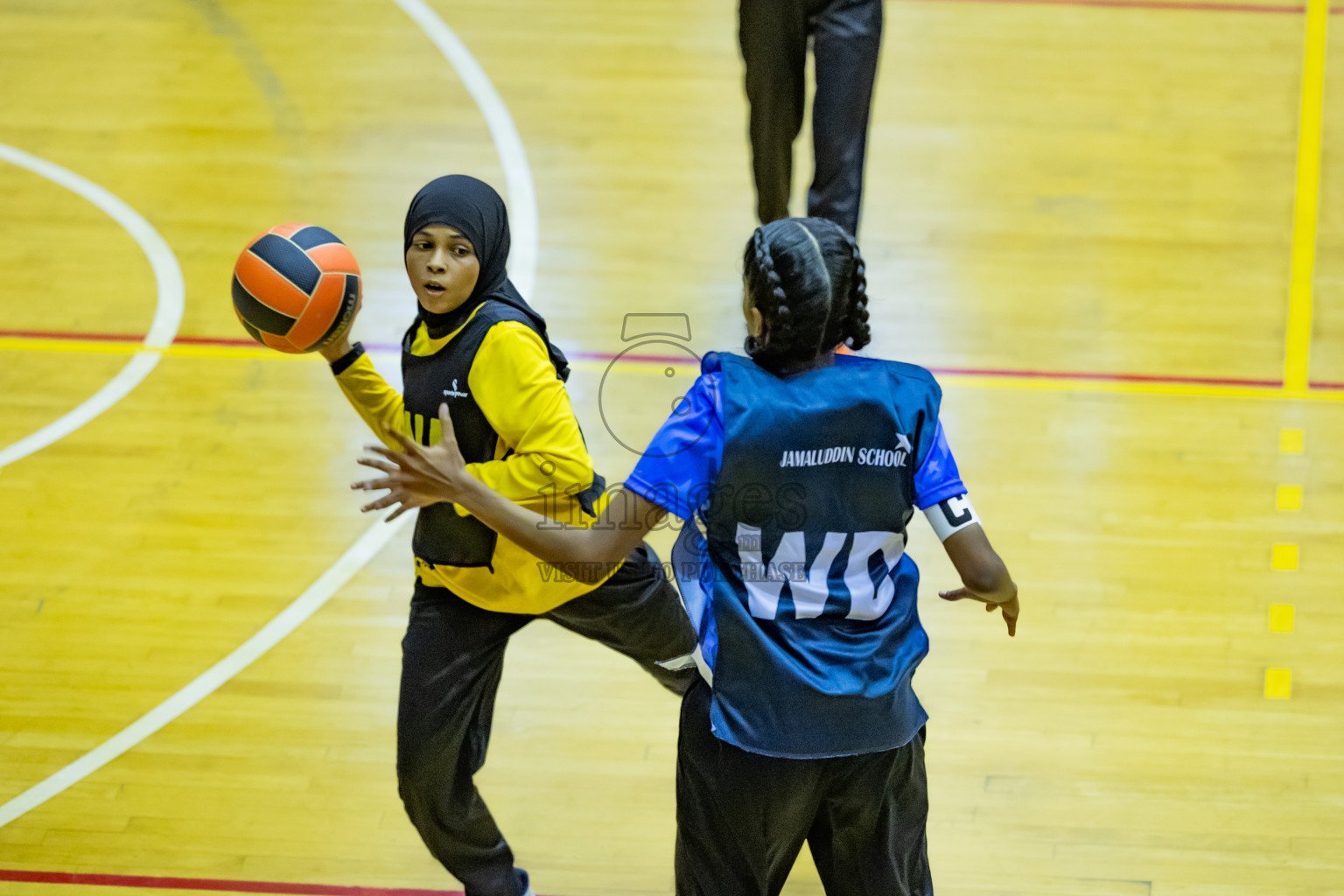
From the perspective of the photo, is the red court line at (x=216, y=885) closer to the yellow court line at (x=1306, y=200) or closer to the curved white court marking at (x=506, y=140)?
the curved white court marking at (x=506, y=140)

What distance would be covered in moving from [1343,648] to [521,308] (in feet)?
9.35

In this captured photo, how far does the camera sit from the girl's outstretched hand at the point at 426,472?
Result: 1930 mm

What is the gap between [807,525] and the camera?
6.38 feet

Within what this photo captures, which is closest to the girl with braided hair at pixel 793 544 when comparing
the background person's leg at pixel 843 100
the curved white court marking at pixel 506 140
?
the background person's leg at pixel 843 100

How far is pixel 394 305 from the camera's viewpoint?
16.1ft

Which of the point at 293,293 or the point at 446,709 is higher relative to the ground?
the point at 293,293

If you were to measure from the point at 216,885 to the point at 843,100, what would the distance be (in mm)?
2883

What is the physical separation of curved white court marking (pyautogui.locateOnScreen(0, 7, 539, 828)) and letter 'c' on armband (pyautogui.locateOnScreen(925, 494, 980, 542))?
244 cm

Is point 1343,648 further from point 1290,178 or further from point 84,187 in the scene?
point 84,187

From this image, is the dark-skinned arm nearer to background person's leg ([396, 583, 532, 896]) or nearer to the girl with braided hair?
the girl with braided hair

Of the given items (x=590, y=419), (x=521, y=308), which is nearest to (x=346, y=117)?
(x=590, y=419)

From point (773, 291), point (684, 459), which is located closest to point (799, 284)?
point (773, 291)

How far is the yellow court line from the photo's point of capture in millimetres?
4734

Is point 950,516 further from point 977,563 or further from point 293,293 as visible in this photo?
point 293,293
